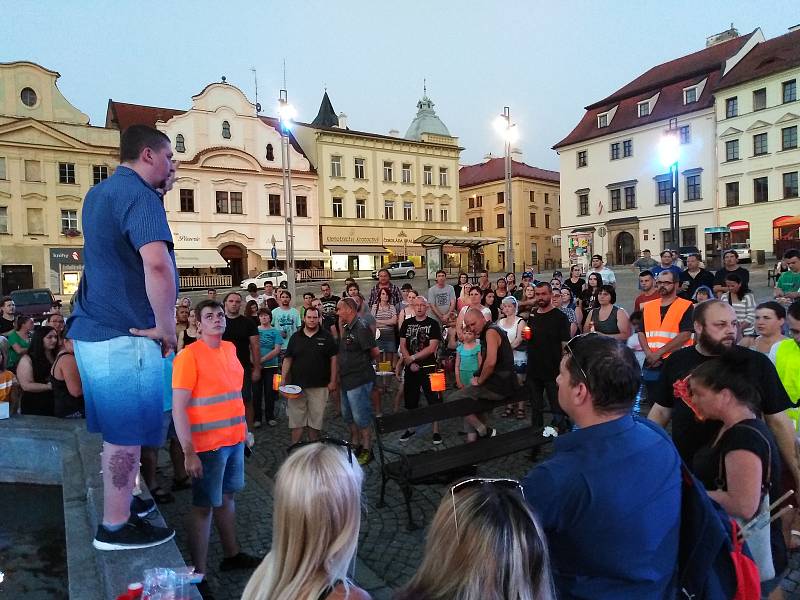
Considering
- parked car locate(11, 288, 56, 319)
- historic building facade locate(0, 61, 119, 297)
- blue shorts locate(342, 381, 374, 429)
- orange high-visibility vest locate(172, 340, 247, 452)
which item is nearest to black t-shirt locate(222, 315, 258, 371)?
blue shorts locate(342, 381, 374, 429)

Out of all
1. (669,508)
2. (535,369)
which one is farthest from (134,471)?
(535,369)

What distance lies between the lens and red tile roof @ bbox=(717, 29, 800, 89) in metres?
37.6

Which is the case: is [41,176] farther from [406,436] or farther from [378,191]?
[406,436]

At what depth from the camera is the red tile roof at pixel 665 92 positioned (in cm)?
4212

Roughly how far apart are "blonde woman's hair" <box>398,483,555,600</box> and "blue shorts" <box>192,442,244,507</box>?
7.73ft

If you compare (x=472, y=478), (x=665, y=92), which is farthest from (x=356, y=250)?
(x=472, y=478)

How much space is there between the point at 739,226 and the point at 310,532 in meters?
45.7

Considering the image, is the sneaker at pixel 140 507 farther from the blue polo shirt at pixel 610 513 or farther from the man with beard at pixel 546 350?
the man with beard at pixel 546 350

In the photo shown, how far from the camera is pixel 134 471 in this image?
2.81 m

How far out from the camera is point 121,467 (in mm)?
2764

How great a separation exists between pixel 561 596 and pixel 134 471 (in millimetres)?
2088

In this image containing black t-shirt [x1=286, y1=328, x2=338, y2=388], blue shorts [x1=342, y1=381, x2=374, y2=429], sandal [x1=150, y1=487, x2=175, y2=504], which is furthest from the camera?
blue shorts [x1=342, y1=381, x2=374, y2=429]

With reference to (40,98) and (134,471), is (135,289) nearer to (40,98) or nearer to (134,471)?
(134,471)

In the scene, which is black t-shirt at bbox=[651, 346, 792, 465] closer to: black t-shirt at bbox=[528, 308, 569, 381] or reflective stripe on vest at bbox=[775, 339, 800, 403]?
reflective stripe on vest at bbox=[775, 339, 800, 403]
